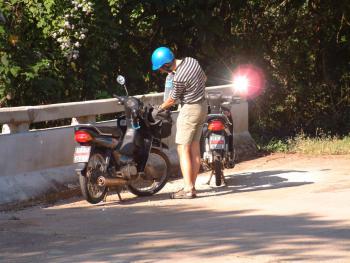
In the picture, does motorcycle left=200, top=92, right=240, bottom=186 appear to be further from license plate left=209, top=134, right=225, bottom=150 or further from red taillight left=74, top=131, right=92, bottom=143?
red taillight left=74, top=131, right=92, bottom=143

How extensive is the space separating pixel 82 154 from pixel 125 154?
31.6 inches

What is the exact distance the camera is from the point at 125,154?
11281mm

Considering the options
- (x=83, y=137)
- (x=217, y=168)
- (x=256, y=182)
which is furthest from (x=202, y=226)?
(x=256, y=182)

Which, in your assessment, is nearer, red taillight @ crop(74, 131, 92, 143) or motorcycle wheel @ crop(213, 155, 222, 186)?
red taillight @ crop(74, 131, 92, 143)

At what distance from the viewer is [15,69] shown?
47.3 feet

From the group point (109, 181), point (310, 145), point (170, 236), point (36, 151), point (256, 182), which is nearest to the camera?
point (170, 236)

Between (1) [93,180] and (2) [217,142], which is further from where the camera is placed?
(2) [217,142]

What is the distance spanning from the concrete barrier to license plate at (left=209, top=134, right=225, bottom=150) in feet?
5.45

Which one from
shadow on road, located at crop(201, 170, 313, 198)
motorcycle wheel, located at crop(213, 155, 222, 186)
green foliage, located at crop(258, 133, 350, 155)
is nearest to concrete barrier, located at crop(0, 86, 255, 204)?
motorcycle wheel, located at crop(213, 155, 222, 186)

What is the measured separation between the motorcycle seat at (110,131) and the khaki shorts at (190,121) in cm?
79

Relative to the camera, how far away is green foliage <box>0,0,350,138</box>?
606 inches

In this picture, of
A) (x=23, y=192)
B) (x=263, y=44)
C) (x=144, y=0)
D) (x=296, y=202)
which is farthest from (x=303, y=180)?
(x=263, y=44)

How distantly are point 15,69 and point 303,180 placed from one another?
17.1 ft

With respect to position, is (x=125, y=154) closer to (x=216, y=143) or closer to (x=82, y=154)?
(x=82, y=154)
